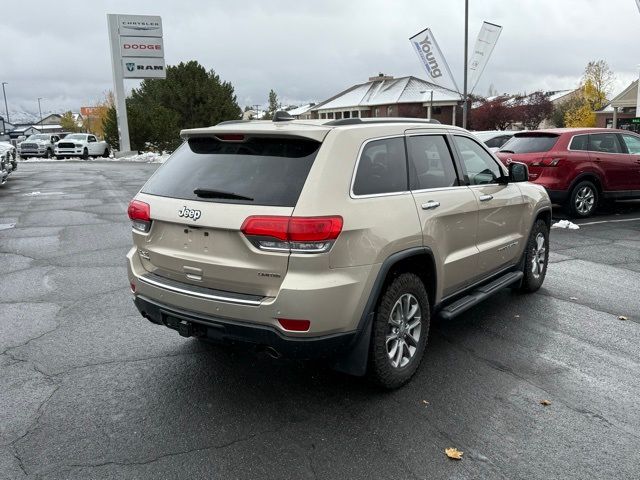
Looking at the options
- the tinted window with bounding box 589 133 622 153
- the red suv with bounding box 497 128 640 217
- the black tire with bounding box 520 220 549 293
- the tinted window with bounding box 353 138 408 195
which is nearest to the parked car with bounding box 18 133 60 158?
the red suv with bounding box 497 128 640 217

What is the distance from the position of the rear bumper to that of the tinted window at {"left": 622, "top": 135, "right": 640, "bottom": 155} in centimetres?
1029

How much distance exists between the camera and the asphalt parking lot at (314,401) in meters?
3.02

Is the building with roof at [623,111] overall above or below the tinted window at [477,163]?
above

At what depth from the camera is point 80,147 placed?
3966 cm

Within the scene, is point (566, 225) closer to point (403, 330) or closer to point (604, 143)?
point (604, 143)

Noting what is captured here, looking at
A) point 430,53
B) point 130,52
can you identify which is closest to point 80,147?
point 130,52

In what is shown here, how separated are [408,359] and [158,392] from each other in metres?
1.73

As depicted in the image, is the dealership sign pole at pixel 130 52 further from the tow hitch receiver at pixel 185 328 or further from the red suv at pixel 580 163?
the tow hitch receiver at pixel 185 328

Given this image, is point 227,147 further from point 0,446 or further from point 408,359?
point 0,446

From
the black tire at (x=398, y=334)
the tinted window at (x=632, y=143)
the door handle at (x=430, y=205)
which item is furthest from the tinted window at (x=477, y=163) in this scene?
the tinted window at (x=632, y=143)

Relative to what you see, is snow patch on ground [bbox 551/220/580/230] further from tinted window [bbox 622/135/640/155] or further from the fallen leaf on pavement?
the fallen leaf on pavement

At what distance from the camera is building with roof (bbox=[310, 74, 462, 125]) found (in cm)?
6131

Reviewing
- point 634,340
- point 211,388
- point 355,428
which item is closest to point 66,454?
point 211,388

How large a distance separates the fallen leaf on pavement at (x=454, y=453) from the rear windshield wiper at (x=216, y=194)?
181cm
